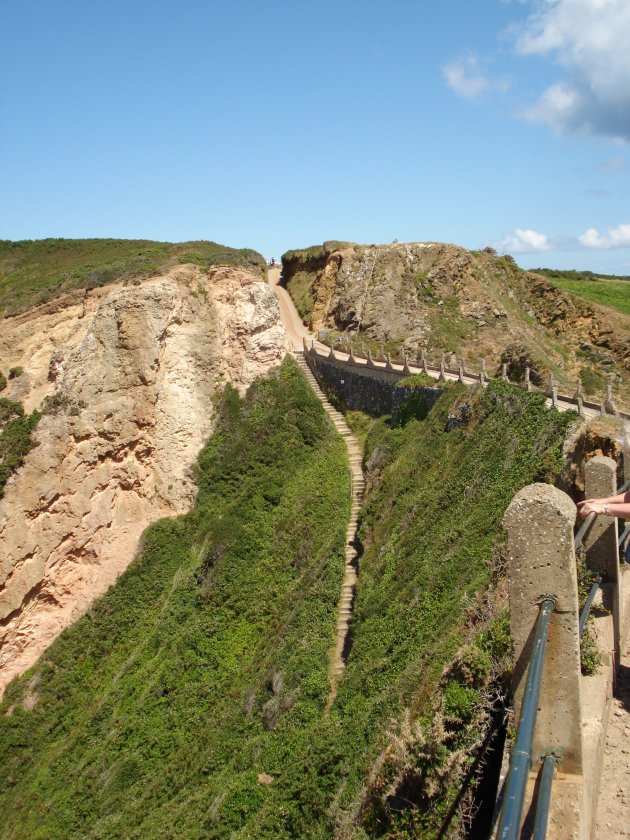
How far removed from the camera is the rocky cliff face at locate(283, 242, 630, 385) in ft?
110

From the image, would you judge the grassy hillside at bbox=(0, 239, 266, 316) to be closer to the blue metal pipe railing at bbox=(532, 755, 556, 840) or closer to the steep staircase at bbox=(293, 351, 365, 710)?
the steep staircase at bbox=(293, 351, 365, 710)

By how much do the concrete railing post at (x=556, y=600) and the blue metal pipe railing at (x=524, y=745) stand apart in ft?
0.38

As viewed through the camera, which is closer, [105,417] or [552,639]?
[552,639]

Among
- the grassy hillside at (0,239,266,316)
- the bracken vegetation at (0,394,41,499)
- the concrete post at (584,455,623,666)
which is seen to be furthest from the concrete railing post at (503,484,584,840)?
the grassy hillside at (0,239,266,316)

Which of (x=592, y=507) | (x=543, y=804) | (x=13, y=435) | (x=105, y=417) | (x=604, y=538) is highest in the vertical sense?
(x=592, y=507)

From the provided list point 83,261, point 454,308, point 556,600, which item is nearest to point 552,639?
point 556,600

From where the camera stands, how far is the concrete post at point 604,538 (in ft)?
24.5

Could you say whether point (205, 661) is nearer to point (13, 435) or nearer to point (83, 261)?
point (13, 435)

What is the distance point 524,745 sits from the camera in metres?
3.46

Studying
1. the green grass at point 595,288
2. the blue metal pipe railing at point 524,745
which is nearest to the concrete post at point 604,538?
the blue metal pipe railing at point 524,745

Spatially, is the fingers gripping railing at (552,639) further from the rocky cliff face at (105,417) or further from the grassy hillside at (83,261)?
the grassy hillside at (83,261)

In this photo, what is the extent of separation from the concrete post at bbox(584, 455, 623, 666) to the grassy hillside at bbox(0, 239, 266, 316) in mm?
25452

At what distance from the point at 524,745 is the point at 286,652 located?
16200mm

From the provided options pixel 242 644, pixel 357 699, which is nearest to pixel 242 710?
pixel 242 644
